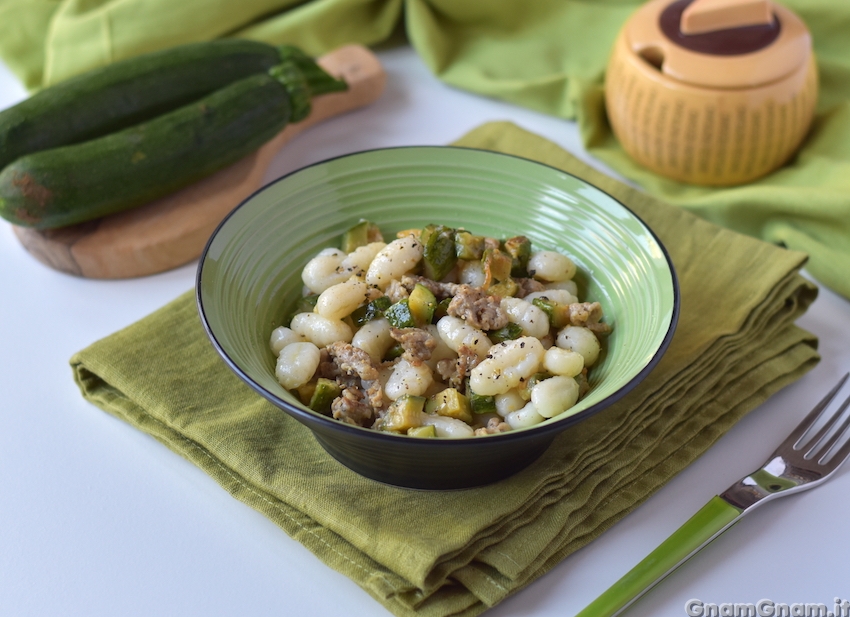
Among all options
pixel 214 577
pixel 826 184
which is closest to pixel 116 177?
pixel 214 577

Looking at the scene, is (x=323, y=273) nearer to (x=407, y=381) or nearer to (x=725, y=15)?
(x=407, y=381)

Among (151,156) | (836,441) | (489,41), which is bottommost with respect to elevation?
(836,441)

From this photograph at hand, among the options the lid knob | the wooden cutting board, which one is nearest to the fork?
the lid knob

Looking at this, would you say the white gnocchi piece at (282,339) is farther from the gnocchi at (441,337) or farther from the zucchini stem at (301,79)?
the zucchini stem at (301,79)

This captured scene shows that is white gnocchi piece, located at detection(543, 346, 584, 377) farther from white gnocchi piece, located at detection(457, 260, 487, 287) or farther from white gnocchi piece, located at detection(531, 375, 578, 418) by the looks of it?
white gnocchi piece, located at detection(457, 260, 487, 287)

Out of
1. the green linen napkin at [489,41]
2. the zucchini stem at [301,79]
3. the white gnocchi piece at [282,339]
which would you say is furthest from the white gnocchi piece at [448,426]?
the zucchini stem at [301,79]

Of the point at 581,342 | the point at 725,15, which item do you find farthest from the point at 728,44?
the point at 581,342
